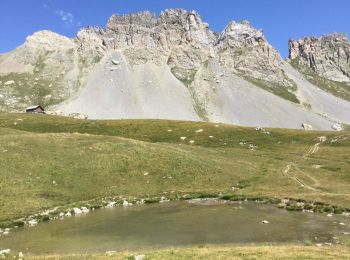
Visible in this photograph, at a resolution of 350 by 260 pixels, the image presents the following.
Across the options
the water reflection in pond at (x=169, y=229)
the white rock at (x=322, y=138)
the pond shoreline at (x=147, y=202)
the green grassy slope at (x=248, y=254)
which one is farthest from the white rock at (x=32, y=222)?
the white rock at (x=322, y=138)

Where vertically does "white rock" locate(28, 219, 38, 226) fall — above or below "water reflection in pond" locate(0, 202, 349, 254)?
above

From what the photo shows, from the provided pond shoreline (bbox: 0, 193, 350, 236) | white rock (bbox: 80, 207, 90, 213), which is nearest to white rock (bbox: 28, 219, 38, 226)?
pond shoreline (bbox: 0, 193, 350, 236)

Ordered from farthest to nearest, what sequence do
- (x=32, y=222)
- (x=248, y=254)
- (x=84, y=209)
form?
(x=84, y=209) < (x=32, y=222) < (x=248, y=254)

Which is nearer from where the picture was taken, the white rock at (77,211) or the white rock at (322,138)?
the white rock at (77,211)

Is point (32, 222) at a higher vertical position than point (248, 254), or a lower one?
lower

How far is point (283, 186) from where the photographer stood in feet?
219

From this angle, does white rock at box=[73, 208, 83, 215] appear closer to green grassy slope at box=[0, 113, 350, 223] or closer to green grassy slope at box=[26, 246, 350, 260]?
green grassy slope at box=[0, 113, 350, 223]

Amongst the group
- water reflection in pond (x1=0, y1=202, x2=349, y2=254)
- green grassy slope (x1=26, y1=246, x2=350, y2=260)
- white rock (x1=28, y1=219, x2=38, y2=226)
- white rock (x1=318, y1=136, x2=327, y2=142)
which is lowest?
water reflection in pond (x1=0, y1=202, x2=349, y2=254)

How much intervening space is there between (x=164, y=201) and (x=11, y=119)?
10263 centimetres

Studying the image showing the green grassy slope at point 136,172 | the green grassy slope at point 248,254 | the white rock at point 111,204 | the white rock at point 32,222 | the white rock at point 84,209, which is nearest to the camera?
the green grassy slope at point 248,254

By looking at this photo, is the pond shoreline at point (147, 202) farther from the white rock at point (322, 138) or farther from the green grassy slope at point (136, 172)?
the white rock at point (322, 138)

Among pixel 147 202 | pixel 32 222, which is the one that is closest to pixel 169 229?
pixel 32 222

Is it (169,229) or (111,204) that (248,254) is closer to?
(169,229)

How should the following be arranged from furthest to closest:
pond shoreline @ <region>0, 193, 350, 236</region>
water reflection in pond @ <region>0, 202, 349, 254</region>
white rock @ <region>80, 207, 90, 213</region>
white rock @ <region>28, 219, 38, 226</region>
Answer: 1. white rock @ <region>80, 207, 90, 213</region>
2. pond shoreline @ <region>0, 193, 350, 236</region>
3. white rock @ <region>28, 219, 38, 226</region>
4. water reflection in pond @ <region>0, 202, 349, 254</region>
